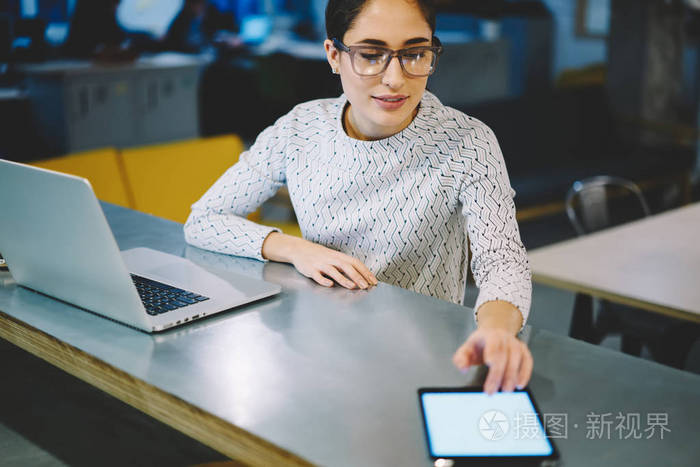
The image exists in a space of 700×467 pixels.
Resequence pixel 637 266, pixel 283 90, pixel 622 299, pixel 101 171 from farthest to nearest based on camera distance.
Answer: pixel 283 90
pixel 101 171
pixel 637 266
pixel 622 299

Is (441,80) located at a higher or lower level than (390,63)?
lower

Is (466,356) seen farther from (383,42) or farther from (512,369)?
(383,42)

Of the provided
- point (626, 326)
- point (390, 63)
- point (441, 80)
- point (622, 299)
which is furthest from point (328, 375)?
point (441, 80)

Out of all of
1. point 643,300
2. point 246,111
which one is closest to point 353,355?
point 643,300

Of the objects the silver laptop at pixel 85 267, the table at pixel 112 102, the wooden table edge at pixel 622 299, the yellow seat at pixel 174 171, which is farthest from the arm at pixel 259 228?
the table at pixel 112 102

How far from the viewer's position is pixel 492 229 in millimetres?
1410

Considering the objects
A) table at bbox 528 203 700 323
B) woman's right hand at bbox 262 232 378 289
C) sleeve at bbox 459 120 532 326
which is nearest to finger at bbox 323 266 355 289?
woman's right hand at bbox 262 232 378 289

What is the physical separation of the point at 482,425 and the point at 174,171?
8.20ft

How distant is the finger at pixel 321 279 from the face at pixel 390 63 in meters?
0.32

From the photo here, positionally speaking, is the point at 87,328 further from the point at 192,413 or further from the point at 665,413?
the point at 665,413

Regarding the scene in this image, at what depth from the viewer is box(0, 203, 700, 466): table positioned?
880mm

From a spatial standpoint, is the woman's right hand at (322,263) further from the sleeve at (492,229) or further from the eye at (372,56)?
the eye at (372,56)

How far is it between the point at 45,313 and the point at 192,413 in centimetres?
46

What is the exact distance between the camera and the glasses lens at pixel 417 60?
4.59ft
